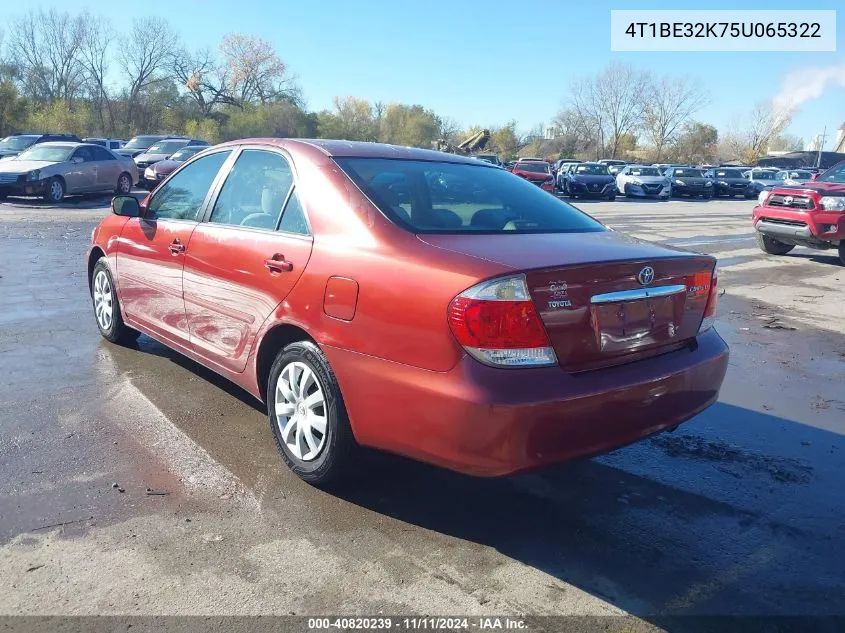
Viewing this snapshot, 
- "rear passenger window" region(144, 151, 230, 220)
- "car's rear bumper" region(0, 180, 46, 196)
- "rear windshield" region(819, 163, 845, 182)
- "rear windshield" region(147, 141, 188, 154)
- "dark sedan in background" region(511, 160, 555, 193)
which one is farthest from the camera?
"dark sedan in background" region(511, 160, 555, 193)

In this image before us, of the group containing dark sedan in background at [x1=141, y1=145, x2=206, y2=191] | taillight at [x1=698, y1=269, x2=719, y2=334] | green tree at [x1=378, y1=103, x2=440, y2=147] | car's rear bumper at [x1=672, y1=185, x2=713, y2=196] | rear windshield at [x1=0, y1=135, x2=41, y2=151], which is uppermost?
green tree at [x1=378, y1=103, x2=440, y2=147]

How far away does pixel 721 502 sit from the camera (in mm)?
3459

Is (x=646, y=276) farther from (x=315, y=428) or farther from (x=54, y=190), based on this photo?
(x=54, y=190)

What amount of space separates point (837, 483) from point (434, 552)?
2239 millimetres

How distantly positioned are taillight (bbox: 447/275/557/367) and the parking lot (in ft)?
2.81

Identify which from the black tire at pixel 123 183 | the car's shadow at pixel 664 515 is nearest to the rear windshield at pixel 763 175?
the black tire at pixel 123 183

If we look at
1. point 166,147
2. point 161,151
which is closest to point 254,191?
point 161,151

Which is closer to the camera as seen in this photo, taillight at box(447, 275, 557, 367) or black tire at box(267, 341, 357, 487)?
taillight at box(447, 275, 557, 367)

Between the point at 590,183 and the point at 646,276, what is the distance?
2812 cm

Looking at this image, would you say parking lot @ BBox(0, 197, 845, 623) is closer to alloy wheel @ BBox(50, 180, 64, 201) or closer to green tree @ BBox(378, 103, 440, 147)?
alloy wheel @ BBox(50, 180, 64, 201)

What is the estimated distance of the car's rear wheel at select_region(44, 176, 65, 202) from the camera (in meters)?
18.3

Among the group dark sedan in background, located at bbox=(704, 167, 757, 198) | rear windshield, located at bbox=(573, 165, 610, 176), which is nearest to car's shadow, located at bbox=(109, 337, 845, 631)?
rear windshield, located at bbox=(573, 165, 610, 176)

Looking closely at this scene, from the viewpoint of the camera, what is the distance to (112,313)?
5590 millimetres

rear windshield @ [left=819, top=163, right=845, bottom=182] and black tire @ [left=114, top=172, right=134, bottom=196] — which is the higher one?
black tire @ [left=114, top=172, right=134, bottom=196]
